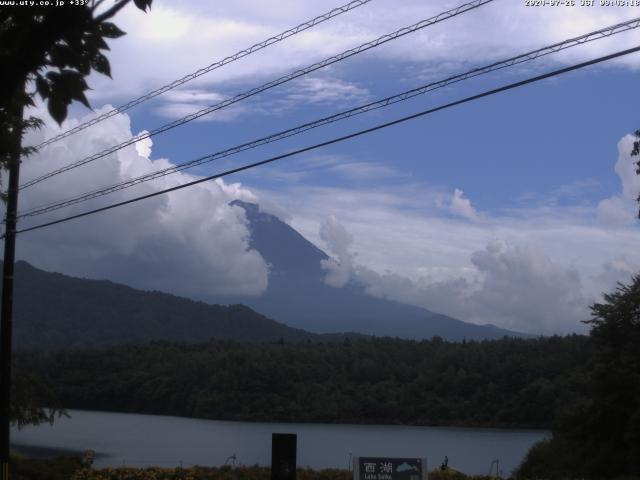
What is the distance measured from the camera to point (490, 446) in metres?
43.8

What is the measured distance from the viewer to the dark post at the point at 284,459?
42.4 feet

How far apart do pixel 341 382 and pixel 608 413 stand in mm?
36830

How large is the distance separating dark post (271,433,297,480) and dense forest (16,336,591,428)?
1454 inches

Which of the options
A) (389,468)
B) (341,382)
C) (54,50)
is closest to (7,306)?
(389,468)

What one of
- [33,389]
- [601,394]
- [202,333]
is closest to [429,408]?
[601,394]

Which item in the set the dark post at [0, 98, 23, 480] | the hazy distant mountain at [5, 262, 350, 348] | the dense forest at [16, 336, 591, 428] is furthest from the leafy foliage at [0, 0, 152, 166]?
the hazy distant mountain at [5, 262, 350, 348]

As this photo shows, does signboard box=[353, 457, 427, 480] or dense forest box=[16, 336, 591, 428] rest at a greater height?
dense forest box=[16, 336, 591, 428]

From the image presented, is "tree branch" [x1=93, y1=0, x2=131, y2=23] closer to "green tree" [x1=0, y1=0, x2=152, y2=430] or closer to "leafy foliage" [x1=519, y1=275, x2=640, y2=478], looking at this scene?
"green tree" [x1=0, y1=0, x2=152, y2=430]

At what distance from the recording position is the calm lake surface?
116ft

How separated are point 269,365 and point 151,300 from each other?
130 m

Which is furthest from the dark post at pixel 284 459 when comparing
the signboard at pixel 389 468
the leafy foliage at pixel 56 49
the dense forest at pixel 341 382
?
the dense forest at pixel 341 382

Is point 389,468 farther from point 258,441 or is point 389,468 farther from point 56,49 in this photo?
point 258,441

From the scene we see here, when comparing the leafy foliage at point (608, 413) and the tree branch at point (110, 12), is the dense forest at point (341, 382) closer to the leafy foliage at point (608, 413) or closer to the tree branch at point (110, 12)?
the leafy foliage at point (608, 413)

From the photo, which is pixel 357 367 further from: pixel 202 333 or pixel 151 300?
pixel 151 300
